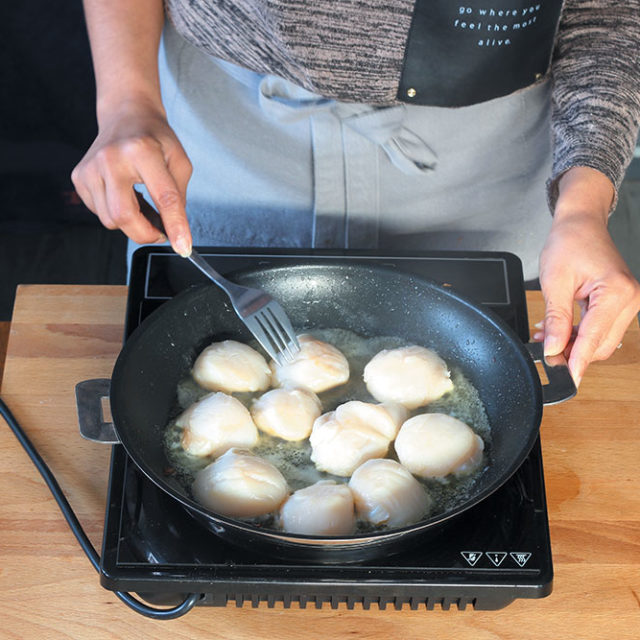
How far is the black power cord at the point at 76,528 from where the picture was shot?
82 cm

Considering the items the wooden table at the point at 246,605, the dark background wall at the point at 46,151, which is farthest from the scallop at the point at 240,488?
the dark background wall at the point at 46,151

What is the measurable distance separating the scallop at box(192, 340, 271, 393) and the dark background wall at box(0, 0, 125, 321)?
133 centimetres

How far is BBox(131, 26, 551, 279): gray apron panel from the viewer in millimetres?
1247

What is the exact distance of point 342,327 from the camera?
3.54 ft

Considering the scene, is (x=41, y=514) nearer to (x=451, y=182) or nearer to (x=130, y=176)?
(x=130, y=176)

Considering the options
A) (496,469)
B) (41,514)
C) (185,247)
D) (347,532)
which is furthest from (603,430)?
(41,514)

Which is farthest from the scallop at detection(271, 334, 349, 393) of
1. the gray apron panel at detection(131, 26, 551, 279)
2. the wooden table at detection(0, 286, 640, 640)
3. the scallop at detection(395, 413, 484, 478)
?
the gray apron panel at detection(131, 26, 551, 279)

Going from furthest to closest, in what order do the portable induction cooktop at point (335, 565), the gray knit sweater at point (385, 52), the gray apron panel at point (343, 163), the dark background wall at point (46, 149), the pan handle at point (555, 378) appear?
the dark background wall at point (46, 149) → the gray apron panel at point (343, 163) → the gray knit sweater at point (385, 52) → the pan handle at point (555, 378) → the portable induction cooktop at point (335, 565)

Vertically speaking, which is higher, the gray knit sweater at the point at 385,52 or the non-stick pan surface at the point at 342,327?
the gray knit sweater at the point at 385,52

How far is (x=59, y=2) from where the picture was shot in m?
1.95

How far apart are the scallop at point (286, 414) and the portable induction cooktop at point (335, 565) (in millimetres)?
146

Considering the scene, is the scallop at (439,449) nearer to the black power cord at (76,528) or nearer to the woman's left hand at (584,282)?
the woman's left hand at (584,282)

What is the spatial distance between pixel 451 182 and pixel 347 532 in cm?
72

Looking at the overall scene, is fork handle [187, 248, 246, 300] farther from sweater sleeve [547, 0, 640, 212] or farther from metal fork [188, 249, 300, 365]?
sweater sleeve [547, 0, 640, 212]
